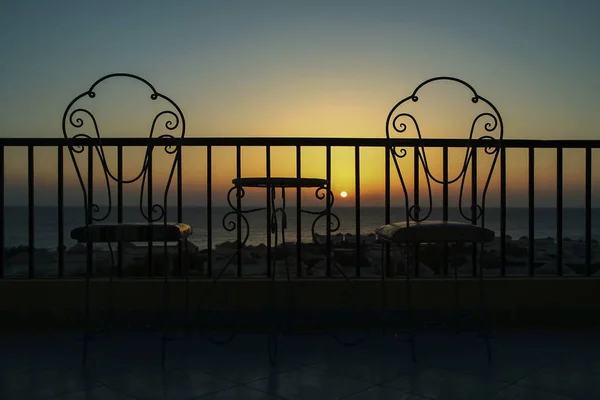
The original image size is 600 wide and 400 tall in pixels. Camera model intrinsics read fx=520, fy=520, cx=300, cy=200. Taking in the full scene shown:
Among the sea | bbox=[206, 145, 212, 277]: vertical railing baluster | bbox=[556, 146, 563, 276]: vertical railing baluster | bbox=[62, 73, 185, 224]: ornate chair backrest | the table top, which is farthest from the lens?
the sea

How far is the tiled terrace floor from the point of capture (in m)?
1.82

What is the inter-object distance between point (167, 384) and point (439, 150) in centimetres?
198

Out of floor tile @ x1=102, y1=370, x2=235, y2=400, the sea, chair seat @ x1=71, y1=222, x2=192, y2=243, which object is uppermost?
chair seat @ x1=71, y1=222, x2=192, y2=243

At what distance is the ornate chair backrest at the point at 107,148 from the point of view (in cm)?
253

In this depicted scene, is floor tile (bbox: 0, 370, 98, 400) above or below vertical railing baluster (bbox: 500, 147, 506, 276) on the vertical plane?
below

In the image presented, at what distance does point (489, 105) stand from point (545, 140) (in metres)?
0.66

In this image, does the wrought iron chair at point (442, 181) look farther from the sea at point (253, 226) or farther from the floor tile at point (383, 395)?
the sea at point (253, 226)

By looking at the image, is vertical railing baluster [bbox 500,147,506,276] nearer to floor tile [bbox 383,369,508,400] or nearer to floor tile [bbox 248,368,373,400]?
floor tile [bbox 383,369,508,400]

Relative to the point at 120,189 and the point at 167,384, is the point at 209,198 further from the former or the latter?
the point at 167,384

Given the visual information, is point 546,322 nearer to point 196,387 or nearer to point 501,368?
point 501,368

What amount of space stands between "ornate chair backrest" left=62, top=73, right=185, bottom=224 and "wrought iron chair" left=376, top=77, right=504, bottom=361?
1.12m

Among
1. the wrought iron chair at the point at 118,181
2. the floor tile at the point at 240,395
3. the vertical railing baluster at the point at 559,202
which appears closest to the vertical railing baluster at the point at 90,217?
the wrought iron chair at the point at 118,181

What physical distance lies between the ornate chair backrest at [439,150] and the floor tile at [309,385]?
90 cm

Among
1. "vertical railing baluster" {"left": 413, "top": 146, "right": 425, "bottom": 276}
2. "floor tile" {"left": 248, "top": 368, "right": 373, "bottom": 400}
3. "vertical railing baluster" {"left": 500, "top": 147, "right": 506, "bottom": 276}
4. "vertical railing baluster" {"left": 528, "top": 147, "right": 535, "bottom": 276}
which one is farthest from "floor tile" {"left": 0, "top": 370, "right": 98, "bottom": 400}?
"vertical railing baluster" {"left": 528, "top": 147, "right": 535, "bottom": 276}
